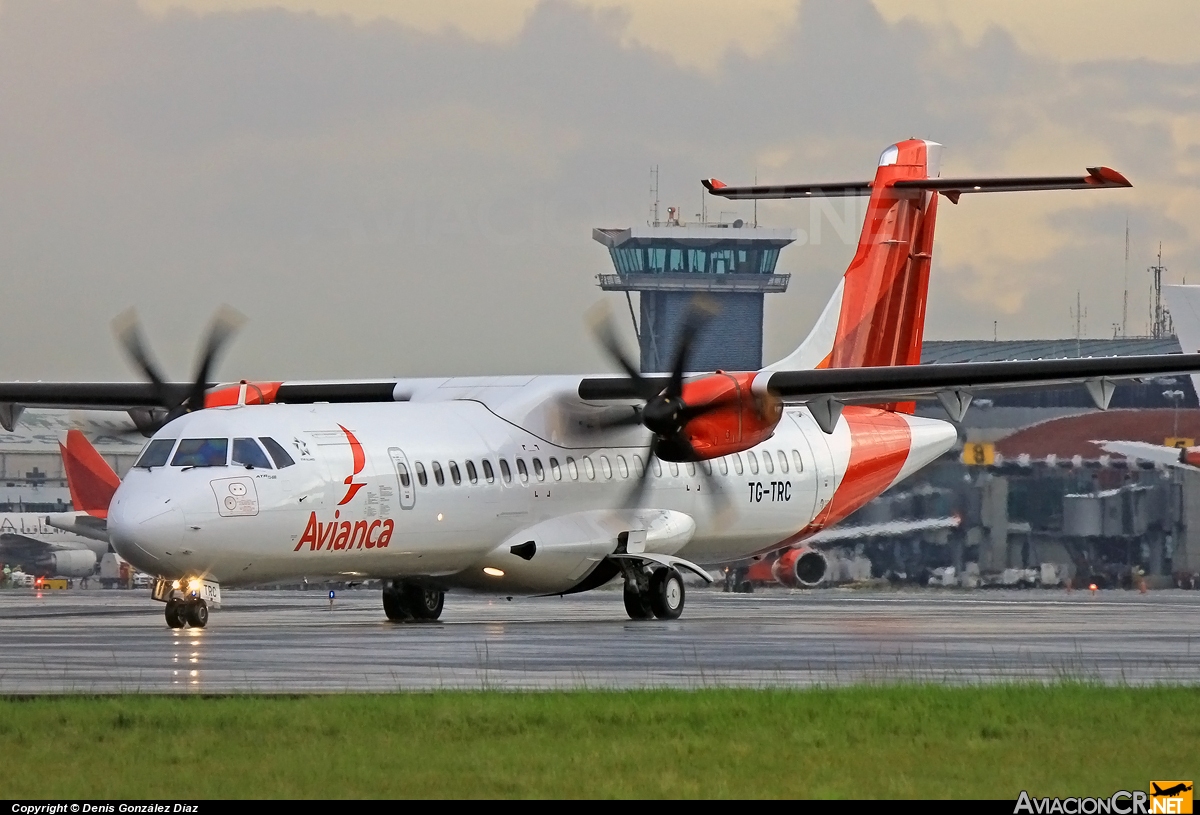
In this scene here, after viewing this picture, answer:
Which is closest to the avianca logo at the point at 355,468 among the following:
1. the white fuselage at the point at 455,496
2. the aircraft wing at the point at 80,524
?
the white fuselage at the point at 455,496

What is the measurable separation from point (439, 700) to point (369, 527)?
10.9 m

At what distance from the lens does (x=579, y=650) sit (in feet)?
63.4

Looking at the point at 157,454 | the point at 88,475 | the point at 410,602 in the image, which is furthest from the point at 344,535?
the point at 88,475

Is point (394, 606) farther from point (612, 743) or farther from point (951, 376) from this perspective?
point (612, 743)

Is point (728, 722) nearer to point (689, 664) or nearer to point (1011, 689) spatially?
point (1011, 689)

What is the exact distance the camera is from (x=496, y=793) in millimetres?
9328

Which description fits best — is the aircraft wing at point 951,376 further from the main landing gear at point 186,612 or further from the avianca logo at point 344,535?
the main landing gear at point 186,612

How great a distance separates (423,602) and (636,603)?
9.61 feet

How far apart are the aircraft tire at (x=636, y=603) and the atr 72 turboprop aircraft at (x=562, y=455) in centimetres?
4

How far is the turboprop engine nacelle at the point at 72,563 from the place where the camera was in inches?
2584

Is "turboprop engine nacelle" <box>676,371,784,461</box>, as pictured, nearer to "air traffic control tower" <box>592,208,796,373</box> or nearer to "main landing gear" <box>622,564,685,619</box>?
"main landing gear" <box>622,564,685,619</box>
